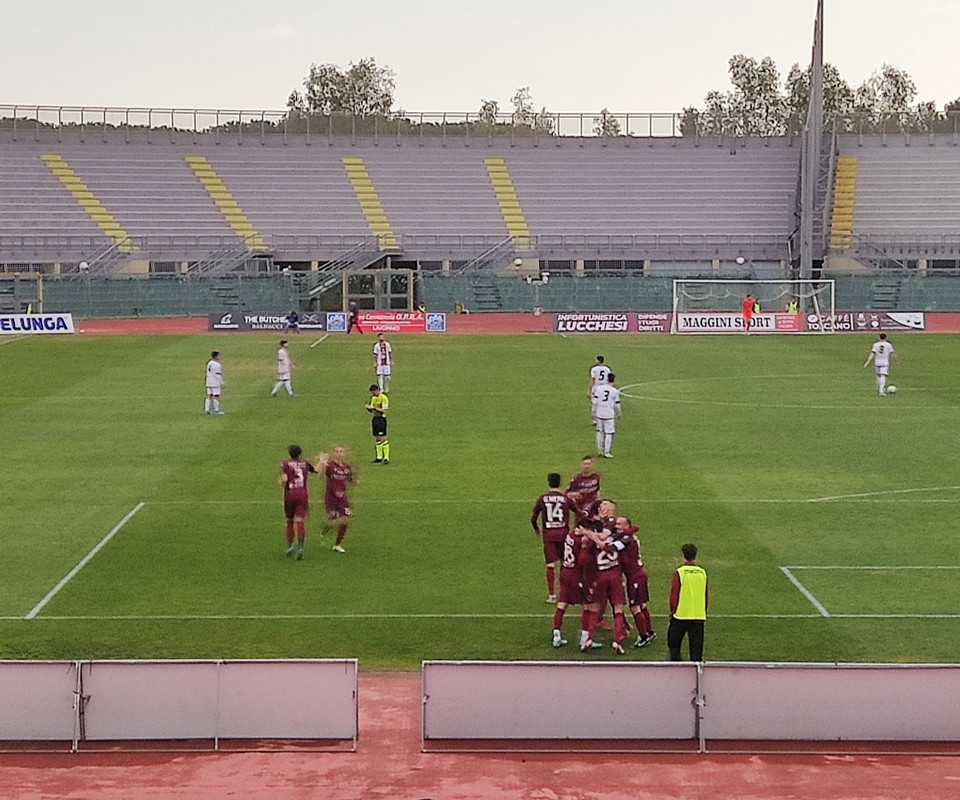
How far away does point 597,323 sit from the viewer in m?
67.4

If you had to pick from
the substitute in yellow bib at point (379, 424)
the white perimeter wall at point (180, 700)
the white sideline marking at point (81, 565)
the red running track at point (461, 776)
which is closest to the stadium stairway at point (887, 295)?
the substitute in yellow bib at point (379, 424)

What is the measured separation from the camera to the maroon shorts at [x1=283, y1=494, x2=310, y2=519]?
21594 mm

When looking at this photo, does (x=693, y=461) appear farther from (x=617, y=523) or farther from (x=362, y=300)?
(x=362, y=300)

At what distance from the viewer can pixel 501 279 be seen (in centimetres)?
7631

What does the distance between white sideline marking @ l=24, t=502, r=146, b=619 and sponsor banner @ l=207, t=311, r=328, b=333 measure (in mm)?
42267

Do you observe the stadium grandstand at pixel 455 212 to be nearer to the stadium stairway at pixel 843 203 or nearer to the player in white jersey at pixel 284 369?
the stadium stairway at pixel 843 203

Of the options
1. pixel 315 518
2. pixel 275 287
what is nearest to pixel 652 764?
pixel 315 518

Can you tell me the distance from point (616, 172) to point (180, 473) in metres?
63.4

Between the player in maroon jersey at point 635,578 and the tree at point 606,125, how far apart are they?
75.7 metres

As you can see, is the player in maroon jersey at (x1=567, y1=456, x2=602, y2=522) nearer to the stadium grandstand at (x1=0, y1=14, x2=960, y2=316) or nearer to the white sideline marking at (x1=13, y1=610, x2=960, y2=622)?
the white sideline marking at (x1=13, y1=610, x2=960, y2=622)

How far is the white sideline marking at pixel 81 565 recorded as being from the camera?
19344 mm

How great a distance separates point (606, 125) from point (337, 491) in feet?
237

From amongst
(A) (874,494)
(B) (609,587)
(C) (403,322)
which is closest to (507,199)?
(C) (403,322)

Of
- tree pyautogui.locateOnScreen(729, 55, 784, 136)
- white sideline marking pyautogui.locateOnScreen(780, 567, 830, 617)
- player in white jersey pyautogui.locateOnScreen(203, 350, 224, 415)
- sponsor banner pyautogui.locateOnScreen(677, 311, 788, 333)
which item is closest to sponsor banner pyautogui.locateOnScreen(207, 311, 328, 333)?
sponsor banner pyautogui.locateOnScreen(677, 311, 788, 333)
